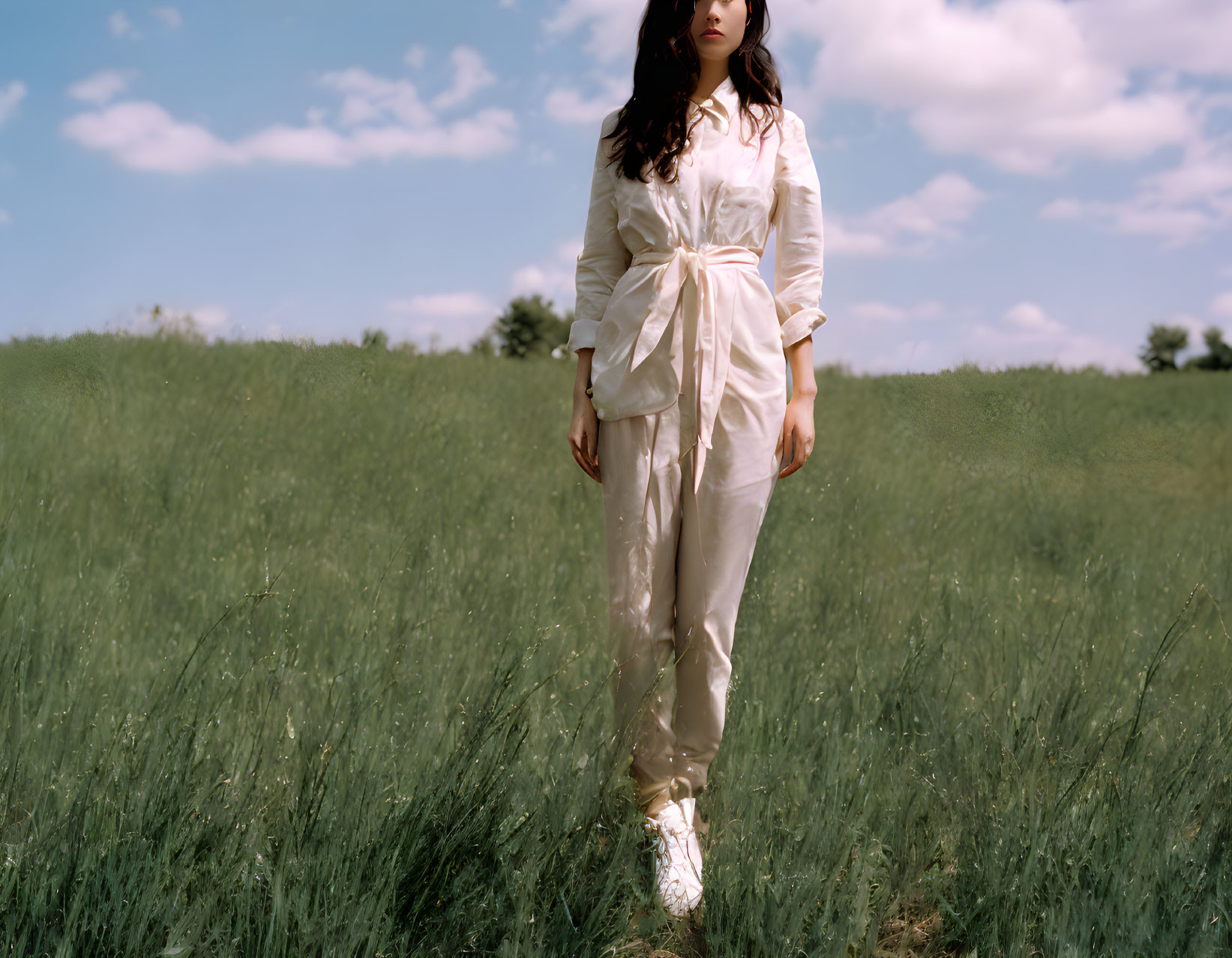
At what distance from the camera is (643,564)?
2053mm

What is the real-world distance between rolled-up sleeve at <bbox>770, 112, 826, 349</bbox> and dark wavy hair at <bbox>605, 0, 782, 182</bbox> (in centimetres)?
13

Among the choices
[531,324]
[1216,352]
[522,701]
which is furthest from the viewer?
[531,324]

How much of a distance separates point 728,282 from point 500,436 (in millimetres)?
3976

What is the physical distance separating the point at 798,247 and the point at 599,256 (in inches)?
19.7

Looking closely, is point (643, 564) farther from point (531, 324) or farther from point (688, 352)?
point (531, 324)

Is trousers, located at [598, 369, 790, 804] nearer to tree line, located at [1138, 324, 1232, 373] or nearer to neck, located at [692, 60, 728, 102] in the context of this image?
neck, located at [692, 60, 728, 102]

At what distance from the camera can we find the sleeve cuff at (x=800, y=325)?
2.09 meters

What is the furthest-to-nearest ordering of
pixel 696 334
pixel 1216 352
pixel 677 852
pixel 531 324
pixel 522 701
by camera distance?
pixel 531 324 < pixel 1216 352 < pixel 677 852 < pixel 696 334 < pixel 522 701

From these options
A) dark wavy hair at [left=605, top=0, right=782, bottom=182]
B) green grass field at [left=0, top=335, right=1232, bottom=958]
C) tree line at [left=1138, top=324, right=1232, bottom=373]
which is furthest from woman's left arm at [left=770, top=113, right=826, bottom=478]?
tree line at [left=1138, top=324, right=1232, bottom=373]

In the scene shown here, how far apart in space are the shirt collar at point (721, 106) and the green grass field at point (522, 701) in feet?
3.90

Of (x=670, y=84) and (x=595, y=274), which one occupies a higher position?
(x=670, y=84)

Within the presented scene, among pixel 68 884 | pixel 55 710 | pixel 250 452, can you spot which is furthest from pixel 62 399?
pixel 68 884

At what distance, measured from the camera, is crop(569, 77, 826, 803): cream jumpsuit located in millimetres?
1988

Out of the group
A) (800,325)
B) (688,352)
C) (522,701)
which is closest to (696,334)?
(688,352)
